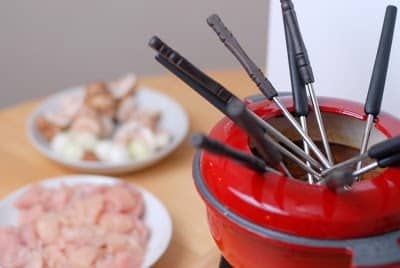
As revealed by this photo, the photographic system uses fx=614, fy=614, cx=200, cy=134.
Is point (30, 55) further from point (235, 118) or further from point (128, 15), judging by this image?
point (235, 118)

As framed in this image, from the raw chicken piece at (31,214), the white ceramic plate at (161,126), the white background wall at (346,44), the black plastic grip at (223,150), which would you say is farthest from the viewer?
the white ceramic plate at (161,126)

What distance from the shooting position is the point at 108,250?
2.36 feet

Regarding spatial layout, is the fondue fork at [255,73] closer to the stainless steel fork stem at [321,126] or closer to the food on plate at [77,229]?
the stainless steel fork stem at [321,126]

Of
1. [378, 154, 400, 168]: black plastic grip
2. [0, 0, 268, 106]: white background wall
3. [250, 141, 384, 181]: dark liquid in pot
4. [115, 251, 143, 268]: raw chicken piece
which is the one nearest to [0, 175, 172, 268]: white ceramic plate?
[115, 251, 143, 268]: raw chicken piece

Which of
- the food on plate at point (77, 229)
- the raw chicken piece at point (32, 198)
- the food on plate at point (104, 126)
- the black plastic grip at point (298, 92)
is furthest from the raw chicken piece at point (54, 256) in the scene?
the black plastic grip at point (298, 92)

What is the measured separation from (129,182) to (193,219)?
13 cm

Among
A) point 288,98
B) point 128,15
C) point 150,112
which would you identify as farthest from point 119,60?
point 288,98

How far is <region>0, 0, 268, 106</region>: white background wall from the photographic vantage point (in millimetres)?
1829

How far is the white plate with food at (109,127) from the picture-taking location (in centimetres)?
93

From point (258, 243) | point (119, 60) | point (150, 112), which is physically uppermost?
point (258, 243)

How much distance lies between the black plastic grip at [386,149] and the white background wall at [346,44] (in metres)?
0.26

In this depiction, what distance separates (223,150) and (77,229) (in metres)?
0.40

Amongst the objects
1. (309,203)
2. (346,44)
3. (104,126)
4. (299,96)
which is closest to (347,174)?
(309,203)

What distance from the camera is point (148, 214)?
2.62ft
